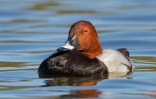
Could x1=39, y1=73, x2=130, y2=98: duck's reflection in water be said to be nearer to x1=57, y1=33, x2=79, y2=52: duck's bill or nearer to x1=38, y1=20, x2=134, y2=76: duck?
x1=38, y1=20, x2=134, y2=76: duck

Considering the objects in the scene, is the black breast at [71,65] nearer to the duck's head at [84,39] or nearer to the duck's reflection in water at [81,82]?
the duck's reflection in water at [81,82]

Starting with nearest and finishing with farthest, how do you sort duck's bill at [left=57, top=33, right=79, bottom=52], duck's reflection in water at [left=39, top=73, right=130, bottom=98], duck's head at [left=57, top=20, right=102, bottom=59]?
duck's reflection in water at [left=39, top=73, right=130, bottom=98] → duck's bill at [left=57, top=33, right=79, bottom=52] → duck's head at [left=57, top=20, right=102, bottom=59]

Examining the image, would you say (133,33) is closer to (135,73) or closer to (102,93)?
(135,73)

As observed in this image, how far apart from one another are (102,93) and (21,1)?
16.5 m

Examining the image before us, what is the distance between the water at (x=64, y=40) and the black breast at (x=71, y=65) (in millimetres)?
155

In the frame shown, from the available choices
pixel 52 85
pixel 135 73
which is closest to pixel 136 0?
pixel 135 73

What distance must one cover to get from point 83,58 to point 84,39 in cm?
46

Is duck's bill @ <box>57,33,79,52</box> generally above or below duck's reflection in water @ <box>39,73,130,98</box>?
above

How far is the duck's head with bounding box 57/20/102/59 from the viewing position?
1117 cm

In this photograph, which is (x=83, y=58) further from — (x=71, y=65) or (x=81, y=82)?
(x=81, y=82)

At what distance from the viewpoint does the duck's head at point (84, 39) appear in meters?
11.2

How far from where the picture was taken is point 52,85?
33.1 ft

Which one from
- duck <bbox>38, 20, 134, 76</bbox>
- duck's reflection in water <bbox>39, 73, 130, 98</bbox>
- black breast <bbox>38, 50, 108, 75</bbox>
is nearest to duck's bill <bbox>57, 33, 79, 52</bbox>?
duck <bbox>38, 20, 134, 76</bbox>

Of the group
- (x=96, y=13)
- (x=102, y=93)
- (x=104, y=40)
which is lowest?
(x=102, y=93)
